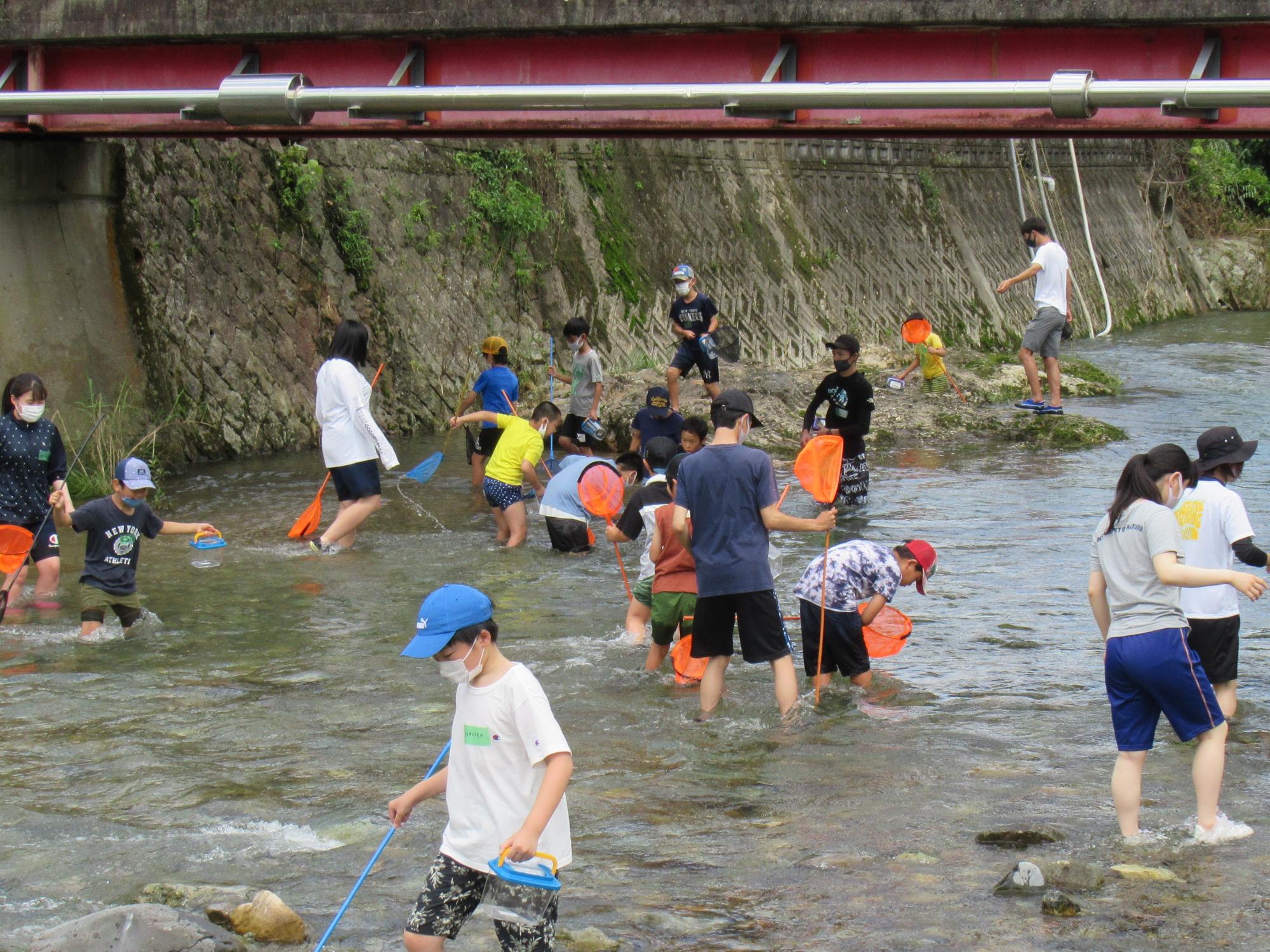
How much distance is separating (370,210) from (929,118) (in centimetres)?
887

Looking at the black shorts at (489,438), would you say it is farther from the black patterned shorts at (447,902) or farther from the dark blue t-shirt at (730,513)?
the black patterned shorts at (447,902)

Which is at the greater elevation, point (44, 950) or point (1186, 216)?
point (1186, 216)

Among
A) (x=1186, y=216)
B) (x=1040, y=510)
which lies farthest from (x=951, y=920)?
(x=1186, y=216)

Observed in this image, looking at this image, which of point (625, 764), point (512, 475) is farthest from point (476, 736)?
point (512, 475)

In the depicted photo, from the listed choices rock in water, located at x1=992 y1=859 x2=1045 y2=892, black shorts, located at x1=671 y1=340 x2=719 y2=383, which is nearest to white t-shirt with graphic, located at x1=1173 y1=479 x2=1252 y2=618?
rock in water, located at x1=992 y1=859 x2=1045 y2=892

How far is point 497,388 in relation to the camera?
43.6ft

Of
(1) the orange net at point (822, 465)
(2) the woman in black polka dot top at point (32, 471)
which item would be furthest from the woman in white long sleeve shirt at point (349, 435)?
(1) the orange net at point (822, 465)

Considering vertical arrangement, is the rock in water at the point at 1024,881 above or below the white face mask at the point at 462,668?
below

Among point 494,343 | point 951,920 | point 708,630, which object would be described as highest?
point 494,343

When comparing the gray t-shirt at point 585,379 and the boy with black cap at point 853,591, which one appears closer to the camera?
the boy with black cap at point 853,591

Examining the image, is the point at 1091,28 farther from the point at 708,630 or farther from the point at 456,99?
the point at 708,630

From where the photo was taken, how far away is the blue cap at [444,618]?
4.22 m

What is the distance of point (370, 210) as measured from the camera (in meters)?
17.5

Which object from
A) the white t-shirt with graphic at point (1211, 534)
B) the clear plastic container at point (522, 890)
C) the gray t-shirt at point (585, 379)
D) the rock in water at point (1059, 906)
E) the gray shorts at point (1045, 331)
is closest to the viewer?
the clear plastic container at point (522, 890)
